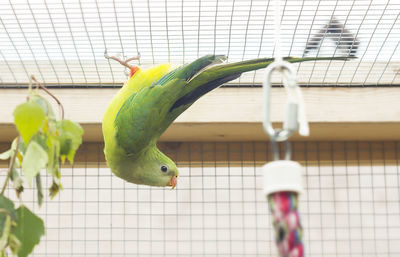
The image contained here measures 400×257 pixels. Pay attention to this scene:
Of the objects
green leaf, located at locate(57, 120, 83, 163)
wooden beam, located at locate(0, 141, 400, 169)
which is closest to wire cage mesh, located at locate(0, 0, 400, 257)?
wooden beam, located at locate(0, 141, 400, 169)

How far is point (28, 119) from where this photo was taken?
2.50 feet

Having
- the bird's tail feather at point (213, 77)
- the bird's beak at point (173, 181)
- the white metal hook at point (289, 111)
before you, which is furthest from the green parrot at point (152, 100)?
the white metal hook at point (289, 111)

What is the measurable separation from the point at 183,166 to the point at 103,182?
0.88ft

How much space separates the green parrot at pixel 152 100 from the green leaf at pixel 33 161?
0.64m

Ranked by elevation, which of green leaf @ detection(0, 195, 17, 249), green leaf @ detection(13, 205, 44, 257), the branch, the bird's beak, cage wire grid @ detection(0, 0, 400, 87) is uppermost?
cage wire grid @ detection(0, 0, 400, 87)

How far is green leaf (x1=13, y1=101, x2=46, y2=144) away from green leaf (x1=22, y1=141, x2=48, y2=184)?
18mm

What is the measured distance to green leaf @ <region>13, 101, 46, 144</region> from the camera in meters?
0.76

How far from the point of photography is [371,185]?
68.3 inches

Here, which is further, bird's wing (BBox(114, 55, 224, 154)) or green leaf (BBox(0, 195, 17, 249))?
bird's wing (BBox(114, 55, 224, 154))

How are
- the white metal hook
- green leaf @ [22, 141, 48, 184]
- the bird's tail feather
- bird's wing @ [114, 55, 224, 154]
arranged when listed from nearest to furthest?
the white metal hook → green leaf @ [22, 141, 48, 184] → the bird's tail feather → bird's wing @ [114, 55, 224, 154]

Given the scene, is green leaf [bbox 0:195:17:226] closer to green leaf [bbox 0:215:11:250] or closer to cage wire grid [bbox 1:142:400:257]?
green leaf [bbox 0:215:11:250]

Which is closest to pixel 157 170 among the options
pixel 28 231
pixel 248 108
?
pixel 248 108

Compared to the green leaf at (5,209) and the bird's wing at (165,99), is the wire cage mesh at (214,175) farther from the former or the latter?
the green leaf at (5,209)

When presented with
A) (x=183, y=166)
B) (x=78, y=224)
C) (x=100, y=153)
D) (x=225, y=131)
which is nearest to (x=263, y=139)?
(x=225, y=131)
